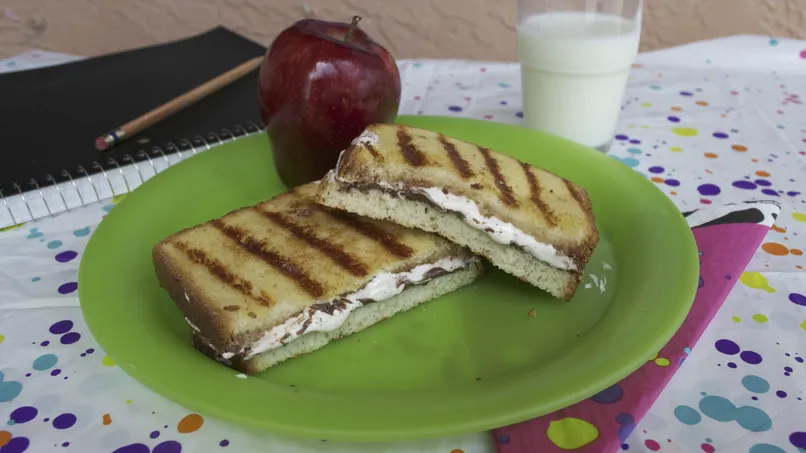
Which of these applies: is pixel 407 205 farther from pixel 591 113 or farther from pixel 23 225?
pixel 23 225

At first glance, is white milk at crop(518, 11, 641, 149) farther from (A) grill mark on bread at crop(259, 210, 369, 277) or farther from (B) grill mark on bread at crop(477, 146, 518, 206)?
(A) grill mark on bread at crop(259, 210, 369, 277)

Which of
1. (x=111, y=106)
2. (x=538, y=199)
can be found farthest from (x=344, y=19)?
(x=538, y=199)

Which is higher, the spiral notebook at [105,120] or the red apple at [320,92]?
the red apple at [320,92]

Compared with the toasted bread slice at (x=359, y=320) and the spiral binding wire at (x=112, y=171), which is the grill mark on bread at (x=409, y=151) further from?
the spiral binding wire at (x=112, y=171)

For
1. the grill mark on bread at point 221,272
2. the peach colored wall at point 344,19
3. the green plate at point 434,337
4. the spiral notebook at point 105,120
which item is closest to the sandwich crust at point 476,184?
the green plate at point 434,337

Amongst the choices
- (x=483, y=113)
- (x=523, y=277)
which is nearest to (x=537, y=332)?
(x=523, y=277)

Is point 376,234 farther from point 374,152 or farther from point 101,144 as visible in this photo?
point 101,144

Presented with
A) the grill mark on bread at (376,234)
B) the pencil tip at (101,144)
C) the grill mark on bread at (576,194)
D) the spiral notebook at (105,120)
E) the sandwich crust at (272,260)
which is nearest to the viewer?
the sandwich crust at (272,260)

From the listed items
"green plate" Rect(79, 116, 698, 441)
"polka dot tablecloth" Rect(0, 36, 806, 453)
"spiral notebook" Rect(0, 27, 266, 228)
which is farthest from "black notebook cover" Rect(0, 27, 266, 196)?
"green plate" Rect(79, 116, 698, 441)
